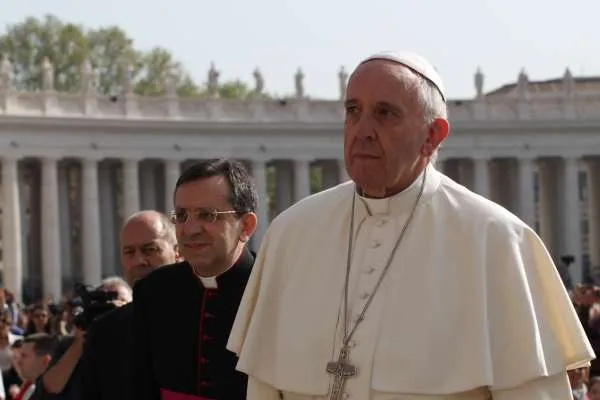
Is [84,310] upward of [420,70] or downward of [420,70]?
downward

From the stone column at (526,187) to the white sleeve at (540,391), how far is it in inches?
3123

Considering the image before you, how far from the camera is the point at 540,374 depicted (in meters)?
5.51

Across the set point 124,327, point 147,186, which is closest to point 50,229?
point 147,186

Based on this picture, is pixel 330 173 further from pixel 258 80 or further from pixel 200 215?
pixel 200 215

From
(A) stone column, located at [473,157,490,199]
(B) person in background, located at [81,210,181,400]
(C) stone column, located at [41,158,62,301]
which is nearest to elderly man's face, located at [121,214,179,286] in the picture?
(B) person in background, located at [81,210,181,400]

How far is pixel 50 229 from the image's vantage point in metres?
74.4

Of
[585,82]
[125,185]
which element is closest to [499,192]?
[585,82]

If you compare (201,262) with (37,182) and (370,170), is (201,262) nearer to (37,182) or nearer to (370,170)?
(370,170)

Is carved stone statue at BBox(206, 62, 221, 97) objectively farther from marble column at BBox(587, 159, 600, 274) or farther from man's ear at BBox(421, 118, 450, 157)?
man's ear at BBox(421, 118, 450, 157)

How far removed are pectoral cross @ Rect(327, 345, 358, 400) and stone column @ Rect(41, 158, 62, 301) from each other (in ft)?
224

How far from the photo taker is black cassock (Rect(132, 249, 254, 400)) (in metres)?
7.93

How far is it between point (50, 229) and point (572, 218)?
2957cm

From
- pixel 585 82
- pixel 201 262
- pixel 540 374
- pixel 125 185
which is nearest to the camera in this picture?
pixel 540 374

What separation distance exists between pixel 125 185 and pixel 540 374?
72449mm
